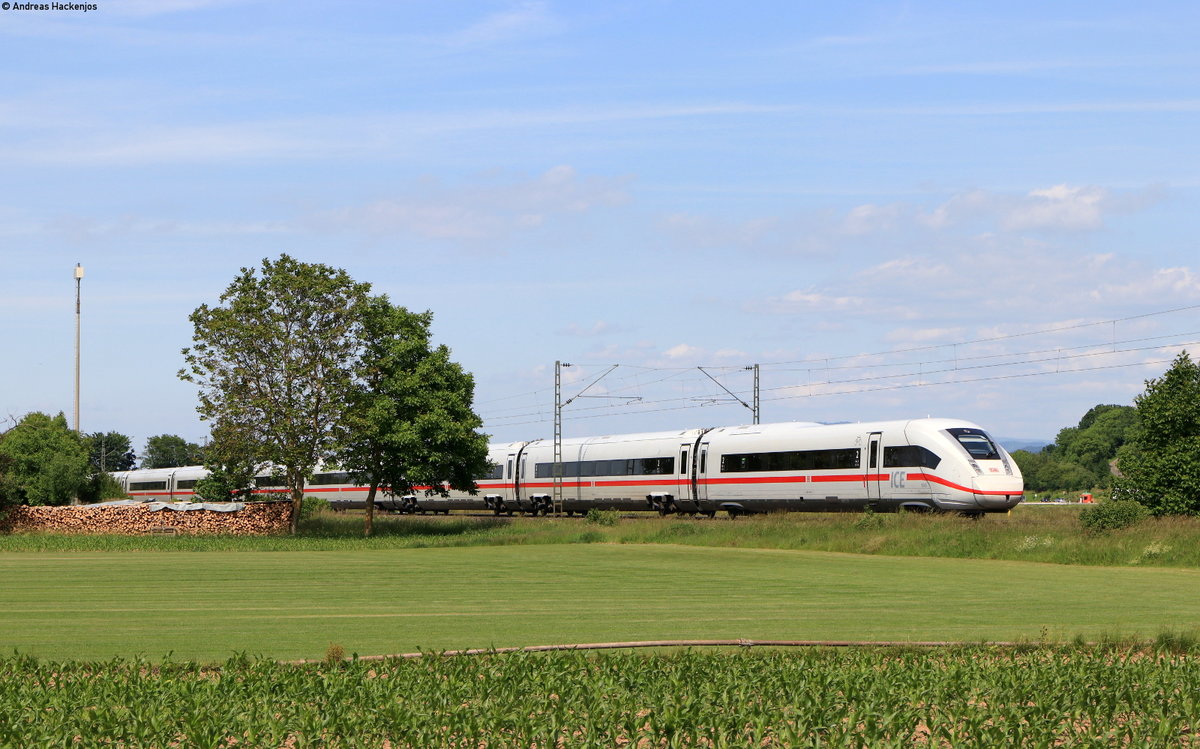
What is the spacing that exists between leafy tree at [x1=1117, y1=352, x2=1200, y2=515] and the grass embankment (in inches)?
102


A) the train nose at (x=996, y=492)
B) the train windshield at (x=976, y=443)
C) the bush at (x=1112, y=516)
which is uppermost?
the train windshield at (x=976, y=443)

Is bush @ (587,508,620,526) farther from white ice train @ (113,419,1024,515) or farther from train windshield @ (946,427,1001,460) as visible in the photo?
train windshield @ (946,427,1001,460)

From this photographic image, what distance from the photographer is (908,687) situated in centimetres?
1164

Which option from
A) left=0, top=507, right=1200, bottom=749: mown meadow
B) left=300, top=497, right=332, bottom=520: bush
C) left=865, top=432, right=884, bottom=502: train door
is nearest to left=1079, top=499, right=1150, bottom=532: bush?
left=0, top=507, right=1200, bottom=749: mown meadow

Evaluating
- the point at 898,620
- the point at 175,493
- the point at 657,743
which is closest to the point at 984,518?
the point at 898,620

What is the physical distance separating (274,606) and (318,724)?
11.7 metres

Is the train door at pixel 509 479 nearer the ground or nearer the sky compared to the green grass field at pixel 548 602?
nearer the sky

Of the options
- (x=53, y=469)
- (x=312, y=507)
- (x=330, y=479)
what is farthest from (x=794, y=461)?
(x=53, y=469)

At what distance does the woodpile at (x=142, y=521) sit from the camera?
189 ft

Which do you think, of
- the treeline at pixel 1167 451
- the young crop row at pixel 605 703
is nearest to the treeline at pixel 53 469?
the treeline at pixel 1167 451

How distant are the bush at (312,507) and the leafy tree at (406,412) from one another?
7572mm

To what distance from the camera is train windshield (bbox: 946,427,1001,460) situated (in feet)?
144

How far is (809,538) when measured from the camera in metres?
41.1

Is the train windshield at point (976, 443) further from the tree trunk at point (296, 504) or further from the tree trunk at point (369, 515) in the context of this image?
the tree trunk at point (296, 504)
